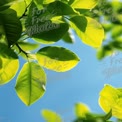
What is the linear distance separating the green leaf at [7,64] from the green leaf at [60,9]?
0.13m

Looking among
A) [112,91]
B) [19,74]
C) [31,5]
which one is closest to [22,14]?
[31,5]

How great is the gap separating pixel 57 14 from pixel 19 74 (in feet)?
0.58

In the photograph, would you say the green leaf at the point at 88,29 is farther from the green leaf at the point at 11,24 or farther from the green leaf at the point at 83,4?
the green leaf at the point at 11,24

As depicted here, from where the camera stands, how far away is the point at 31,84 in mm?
704

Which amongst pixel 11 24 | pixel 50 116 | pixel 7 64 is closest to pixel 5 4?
pixel 11 24

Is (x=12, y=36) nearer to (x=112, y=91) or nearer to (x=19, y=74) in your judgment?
(x=19, y=74)

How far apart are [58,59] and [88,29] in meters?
0.10

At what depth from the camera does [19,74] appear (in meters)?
0.73

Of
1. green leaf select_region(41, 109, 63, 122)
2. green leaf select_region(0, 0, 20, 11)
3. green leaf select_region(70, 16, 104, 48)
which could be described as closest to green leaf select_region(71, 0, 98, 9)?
green leaf select_region(70, 16, 104, 48)

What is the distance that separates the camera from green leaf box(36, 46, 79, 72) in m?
0.70

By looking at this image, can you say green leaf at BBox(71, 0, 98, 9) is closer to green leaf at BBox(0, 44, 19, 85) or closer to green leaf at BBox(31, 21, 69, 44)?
green leaf at BBox(31, 21, 69, 44)

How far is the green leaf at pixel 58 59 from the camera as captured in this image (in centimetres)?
70

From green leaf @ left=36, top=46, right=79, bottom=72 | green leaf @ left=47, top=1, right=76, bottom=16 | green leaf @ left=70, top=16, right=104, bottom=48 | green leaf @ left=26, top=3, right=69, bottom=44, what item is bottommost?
green leaf @ left=36, top=46, right=79, bottom=72

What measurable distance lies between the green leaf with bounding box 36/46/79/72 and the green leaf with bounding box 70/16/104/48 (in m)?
0.05
